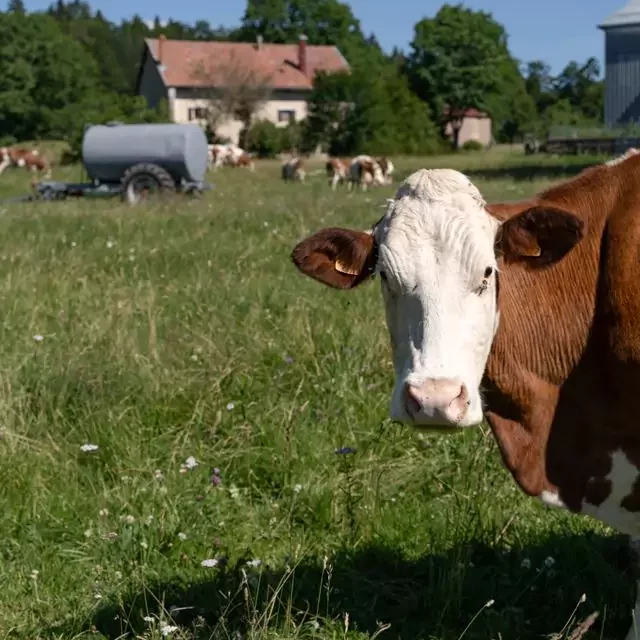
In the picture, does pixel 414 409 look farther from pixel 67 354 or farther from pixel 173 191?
pixel 173 191

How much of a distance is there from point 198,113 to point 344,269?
6493cm

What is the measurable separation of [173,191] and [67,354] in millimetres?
14303

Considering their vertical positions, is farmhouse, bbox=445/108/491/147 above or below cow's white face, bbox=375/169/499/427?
above

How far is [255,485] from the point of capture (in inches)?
180

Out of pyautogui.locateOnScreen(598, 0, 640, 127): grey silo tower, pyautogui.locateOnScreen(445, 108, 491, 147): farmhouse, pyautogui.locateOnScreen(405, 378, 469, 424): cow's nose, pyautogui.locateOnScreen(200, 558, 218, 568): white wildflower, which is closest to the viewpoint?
pyautogui.locateOnScreen(405, 378, 469, 424): cow's nose

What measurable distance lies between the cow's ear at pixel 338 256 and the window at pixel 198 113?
6218 centimetres

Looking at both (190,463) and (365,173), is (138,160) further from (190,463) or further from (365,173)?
(190,463)

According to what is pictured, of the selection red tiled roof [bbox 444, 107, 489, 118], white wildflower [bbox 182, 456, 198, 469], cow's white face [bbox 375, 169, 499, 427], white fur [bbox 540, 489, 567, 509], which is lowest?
white wildflower [bbox 182, 456, 198, 469]

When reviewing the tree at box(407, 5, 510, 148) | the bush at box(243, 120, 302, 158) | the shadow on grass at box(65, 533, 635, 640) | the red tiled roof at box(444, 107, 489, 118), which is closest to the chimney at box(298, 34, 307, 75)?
→ the tree at box(407, 5, 510, 148)

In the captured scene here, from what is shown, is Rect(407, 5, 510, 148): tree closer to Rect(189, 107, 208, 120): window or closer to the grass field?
Rect(189, 107, 208, 120): window

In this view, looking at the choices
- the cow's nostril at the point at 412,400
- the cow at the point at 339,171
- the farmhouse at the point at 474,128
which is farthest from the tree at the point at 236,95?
the cow's nostril at the point at 412,400

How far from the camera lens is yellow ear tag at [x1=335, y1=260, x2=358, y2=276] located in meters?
3.11

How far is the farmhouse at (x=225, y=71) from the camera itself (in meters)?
68.6

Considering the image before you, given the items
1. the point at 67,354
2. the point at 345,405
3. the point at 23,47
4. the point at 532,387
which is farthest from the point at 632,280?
the point at 23,47
